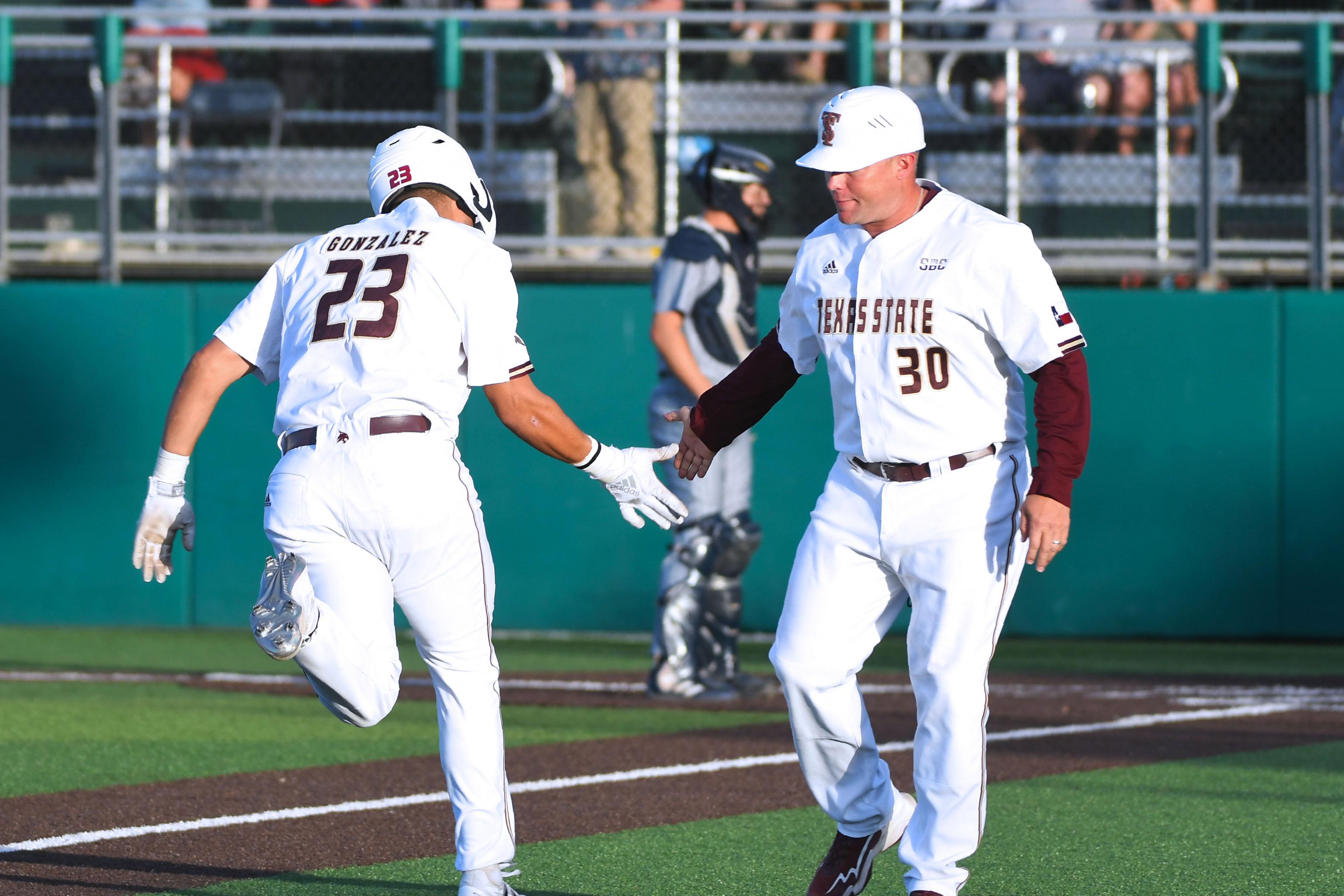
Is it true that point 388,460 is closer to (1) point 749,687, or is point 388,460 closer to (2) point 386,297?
(2) point 386,297

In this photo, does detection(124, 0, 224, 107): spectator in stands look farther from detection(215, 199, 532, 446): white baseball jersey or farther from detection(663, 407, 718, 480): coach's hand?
detection(215, 199, 532, 446): white baseball jersey

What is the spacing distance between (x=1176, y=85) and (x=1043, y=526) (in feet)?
26.2

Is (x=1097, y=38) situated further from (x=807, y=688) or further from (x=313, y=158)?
(x=807, y=688)

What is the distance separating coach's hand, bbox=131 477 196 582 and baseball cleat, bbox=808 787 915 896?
1902 mm

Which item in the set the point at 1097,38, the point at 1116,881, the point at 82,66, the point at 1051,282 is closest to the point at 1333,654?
the point at 1097,38

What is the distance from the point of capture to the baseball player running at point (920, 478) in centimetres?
464

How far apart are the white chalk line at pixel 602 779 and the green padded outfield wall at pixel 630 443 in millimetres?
2666

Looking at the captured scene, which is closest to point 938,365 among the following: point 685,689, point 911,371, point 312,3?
point 911,371

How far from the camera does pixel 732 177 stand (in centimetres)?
859

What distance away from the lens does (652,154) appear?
1186 cm

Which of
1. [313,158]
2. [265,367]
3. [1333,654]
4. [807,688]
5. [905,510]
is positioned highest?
[313,158]

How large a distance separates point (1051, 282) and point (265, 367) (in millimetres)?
2135

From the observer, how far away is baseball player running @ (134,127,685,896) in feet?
15.2

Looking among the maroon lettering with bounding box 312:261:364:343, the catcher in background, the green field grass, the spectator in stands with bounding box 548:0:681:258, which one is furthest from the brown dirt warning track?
the spectator in stands with bounding box 548:0:681:258
